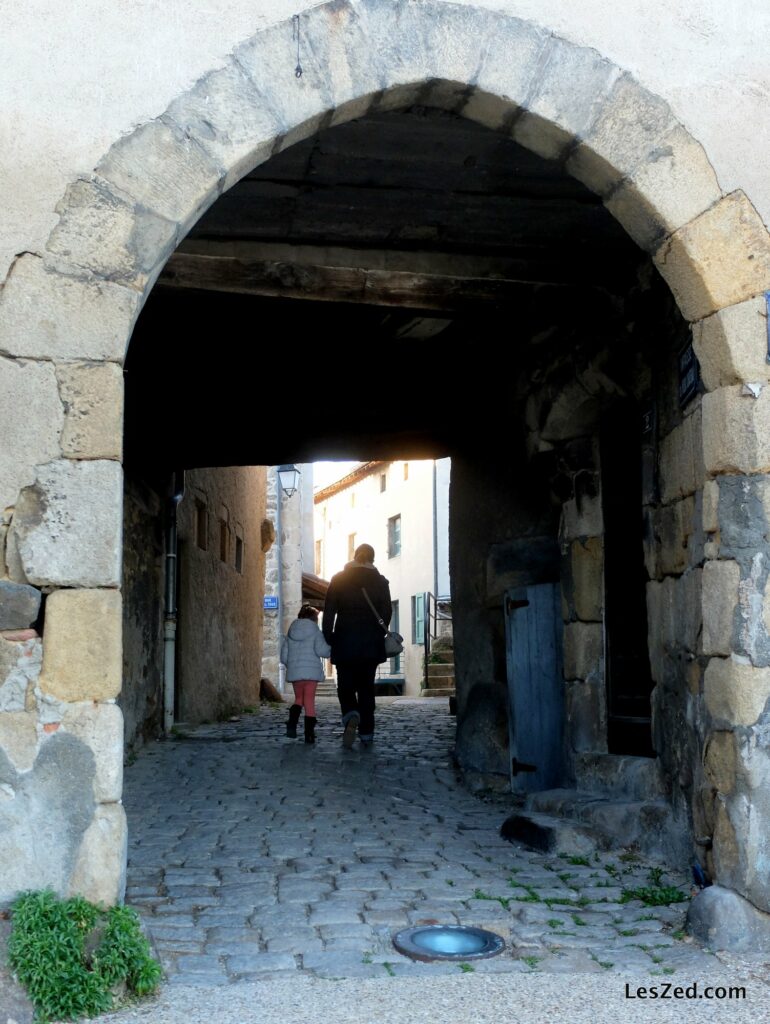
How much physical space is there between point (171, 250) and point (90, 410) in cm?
63

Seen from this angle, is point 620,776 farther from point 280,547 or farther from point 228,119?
point 280,547

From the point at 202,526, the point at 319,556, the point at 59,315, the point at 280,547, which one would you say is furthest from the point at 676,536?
the point at 319,556

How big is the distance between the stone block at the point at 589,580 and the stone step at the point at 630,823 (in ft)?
3.19

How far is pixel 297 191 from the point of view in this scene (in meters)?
Answer: 4.94

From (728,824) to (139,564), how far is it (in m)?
5.56

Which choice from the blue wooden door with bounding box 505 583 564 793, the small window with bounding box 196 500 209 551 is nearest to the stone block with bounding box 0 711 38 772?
the blue wooden door with bounding box 505 583 564 793

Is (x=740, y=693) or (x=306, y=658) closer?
(x=740, y=693)

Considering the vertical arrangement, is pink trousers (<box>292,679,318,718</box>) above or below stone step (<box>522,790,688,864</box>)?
above

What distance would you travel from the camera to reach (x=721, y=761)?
3832 millimetres

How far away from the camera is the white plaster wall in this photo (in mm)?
3475

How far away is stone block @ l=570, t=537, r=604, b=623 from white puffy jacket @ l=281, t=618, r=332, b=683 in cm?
329

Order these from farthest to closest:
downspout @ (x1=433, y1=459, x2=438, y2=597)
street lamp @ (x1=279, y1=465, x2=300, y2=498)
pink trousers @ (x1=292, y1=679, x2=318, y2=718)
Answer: downspout @ (x1=433, y1=459, x2=438, y2=597) < street lamp @ (x1=279, y1=465, x2=300, y2=498) < pink trousers @ (x1=292, y1=679, x2=318, y2=718)

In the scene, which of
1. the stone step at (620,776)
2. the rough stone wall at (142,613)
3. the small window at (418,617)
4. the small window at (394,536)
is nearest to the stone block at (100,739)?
the stone step at (620,776)

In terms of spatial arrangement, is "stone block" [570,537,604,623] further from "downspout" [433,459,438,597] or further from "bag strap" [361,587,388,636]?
"downspout" [433,459,438,597]
